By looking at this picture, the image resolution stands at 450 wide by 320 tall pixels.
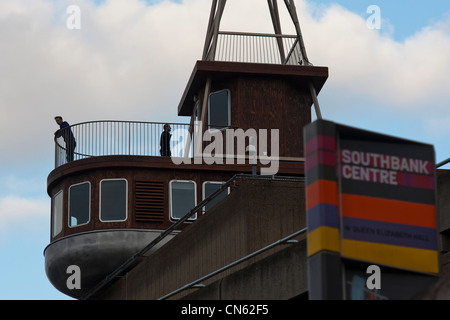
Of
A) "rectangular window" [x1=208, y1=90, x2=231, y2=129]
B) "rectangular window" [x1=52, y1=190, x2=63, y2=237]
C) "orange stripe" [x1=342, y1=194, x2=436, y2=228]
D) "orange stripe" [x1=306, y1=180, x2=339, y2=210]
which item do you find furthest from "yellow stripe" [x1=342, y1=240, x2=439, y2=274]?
"rectangular window" [x1=208, y1=90, x2=231, y2=129]

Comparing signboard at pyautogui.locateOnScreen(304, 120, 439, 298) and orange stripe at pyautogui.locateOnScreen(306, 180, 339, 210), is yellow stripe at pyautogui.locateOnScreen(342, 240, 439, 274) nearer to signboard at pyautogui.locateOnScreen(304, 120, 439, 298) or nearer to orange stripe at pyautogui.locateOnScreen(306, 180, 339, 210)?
signboard at pyautogui.locateOnScreen(304, 120, 439, 298)

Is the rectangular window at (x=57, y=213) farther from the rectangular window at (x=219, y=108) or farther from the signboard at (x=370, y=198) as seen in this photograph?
the signboard at (x=370, y=198)

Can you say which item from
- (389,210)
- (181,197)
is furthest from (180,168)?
(389,210)

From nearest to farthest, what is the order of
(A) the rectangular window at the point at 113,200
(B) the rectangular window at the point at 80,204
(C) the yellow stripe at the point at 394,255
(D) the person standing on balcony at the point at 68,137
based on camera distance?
(C) the yellow stripe at the point at 394,255, (A) the rectangular window at the point at 113,200, (B) the rectangular window at the point at 80,204, (D) the person standing on balcony at the point at 68,137

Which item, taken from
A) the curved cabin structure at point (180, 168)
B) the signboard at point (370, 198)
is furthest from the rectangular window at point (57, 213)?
the signboard at point (370, 198)

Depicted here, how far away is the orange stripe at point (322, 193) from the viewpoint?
37.4 ft

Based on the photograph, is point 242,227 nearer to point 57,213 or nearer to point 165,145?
point 165,145

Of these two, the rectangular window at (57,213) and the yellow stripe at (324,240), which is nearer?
the yellow stripe at (324,240)

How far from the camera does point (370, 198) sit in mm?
11906

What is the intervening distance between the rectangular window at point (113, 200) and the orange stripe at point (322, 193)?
88.7 ft

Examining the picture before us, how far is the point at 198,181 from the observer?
126 ft
